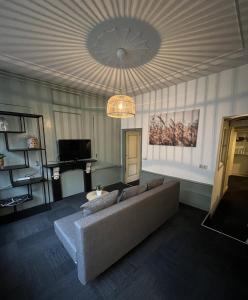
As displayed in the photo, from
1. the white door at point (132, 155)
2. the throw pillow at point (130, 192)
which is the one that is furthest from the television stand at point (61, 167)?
the throw pillow at point (130, 192)

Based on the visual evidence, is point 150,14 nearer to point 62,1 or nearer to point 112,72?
point 62,1

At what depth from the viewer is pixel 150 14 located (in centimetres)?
140

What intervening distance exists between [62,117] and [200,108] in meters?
3.53

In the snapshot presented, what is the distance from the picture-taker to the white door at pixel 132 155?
5164 mm

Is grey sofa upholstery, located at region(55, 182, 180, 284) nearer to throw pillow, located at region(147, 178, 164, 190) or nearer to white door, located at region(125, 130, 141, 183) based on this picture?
throw pillow, located at region(147, 178, 164, 190)

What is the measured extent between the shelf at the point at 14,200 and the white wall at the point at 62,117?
0.15 m

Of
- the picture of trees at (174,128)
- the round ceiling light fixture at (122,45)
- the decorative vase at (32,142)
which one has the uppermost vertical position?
the round ceiling light fixture at (122,45)

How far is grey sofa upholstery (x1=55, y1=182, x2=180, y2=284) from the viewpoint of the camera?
1515 mm

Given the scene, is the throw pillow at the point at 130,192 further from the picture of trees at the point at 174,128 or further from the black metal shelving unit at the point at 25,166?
the black metal shelving unit at the point at 25,166

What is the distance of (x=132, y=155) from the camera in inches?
212

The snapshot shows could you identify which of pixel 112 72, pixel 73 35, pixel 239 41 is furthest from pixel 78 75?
pixel 239 41

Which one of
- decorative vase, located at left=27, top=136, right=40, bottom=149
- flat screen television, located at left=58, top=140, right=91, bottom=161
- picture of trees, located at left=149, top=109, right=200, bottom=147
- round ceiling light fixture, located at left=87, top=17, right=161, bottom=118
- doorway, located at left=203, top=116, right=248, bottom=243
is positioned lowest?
doorway, located at left=203, top=116, right=248, bottom=243

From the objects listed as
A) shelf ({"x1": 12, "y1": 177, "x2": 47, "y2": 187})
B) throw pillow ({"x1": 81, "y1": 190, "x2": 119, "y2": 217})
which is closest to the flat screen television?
shelf ({"x1": 12, "y1": 177, "x2": 47, "y2": 187})

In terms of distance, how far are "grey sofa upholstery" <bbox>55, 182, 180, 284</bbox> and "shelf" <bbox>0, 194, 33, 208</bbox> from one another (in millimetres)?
1379
